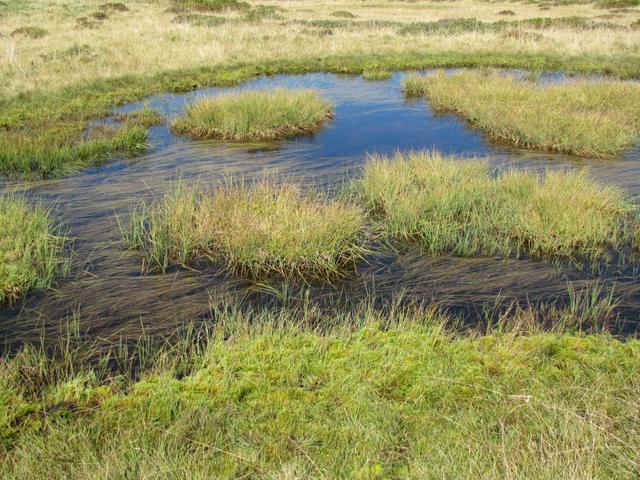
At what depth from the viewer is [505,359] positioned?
5387 mm

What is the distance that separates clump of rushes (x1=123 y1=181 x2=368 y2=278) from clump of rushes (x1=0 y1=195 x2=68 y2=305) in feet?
3.65

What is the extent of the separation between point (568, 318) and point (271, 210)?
4594 mm

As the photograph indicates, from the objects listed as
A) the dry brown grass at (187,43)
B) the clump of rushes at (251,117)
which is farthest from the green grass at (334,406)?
the dry brown grass at (187,43)

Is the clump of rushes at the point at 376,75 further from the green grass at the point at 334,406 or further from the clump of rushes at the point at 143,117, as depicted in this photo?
the green grass at the point at 334,406

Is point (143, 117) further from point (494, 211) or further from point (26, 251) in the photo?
point (494, 211)

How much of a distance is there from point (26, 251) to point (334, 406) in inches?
204

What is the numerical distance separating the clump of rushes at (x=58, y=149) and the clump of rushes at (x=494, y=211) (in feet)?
21.0

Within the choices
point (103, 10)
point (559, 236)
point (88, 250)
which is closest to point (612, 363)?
point (559, 236)

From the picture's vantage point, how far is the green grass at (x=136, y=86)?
39.1ft

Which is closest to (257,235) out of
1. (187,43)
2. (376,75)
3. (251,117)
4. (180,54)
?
(251,117)

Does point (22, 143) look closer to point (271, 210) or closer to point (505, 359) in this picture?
point (271, 210)

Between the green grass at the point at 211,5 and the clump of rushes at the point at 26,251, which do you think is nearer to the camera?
the clump of rushes at the point at 26,251

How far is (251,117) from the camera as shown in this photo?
14.6 m

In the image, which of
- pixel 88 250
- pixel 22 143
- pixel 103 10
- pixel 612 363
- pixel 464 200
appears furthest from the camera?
pixel 103 10
